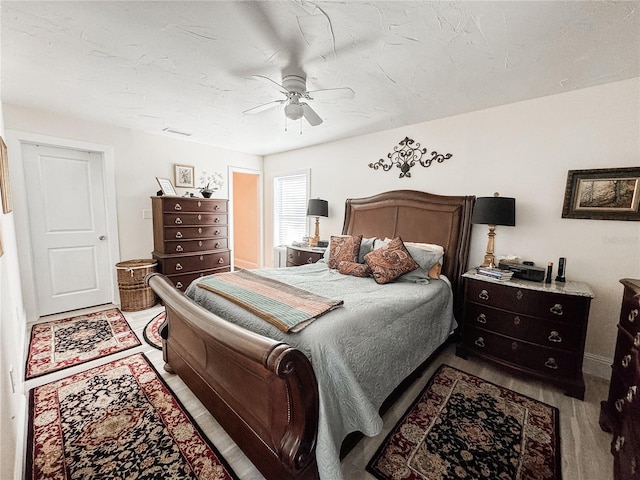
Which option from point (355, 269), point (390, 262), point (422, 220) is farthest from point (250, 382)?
point (422, 220)

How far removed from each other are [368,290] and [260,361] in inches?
51.1

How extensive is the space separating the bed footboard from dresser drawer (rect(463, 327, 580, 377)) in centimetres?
191

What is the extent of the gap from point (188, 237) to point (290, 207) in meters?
1.83

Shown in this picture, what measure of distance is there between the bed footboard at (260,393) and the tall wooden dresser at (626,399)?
54.0 inches

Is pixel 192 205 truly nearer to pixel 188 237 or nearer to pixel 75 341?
pixel 188 237

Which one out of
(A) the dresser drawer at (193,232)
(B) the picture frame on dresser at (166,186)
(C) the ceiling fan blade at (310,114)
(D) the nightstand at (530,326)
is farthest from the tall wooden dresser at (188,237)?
(D) the nightstand at (530,326)

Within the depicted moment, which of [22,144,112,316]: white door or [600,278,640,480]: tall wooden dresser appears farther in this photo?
[22,144,112,316]: white door

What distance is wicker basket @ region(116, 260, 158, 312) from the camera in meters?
3.46

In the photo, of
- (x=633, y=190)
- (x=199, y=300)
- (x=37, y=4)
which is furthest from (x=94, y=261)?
(x=633, y=190)

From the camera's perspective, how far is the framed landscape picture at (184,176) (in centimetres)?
418

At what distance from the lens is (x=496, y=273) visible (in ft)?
7.70

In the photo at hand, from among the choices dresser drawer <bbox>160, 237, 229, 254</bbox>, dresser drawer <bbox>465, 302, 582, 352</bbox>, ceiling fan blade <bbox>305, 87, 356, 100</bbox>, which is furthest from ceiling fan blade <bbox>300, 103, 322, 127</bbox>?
dresser drawer <bbox>160, 237, 229, 254</bbox>

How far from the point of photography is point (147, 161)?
3.89m

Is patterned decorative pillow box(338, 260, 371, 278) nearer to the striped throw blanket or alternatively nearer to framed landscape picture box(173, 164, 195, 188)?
the striped throw blanket
